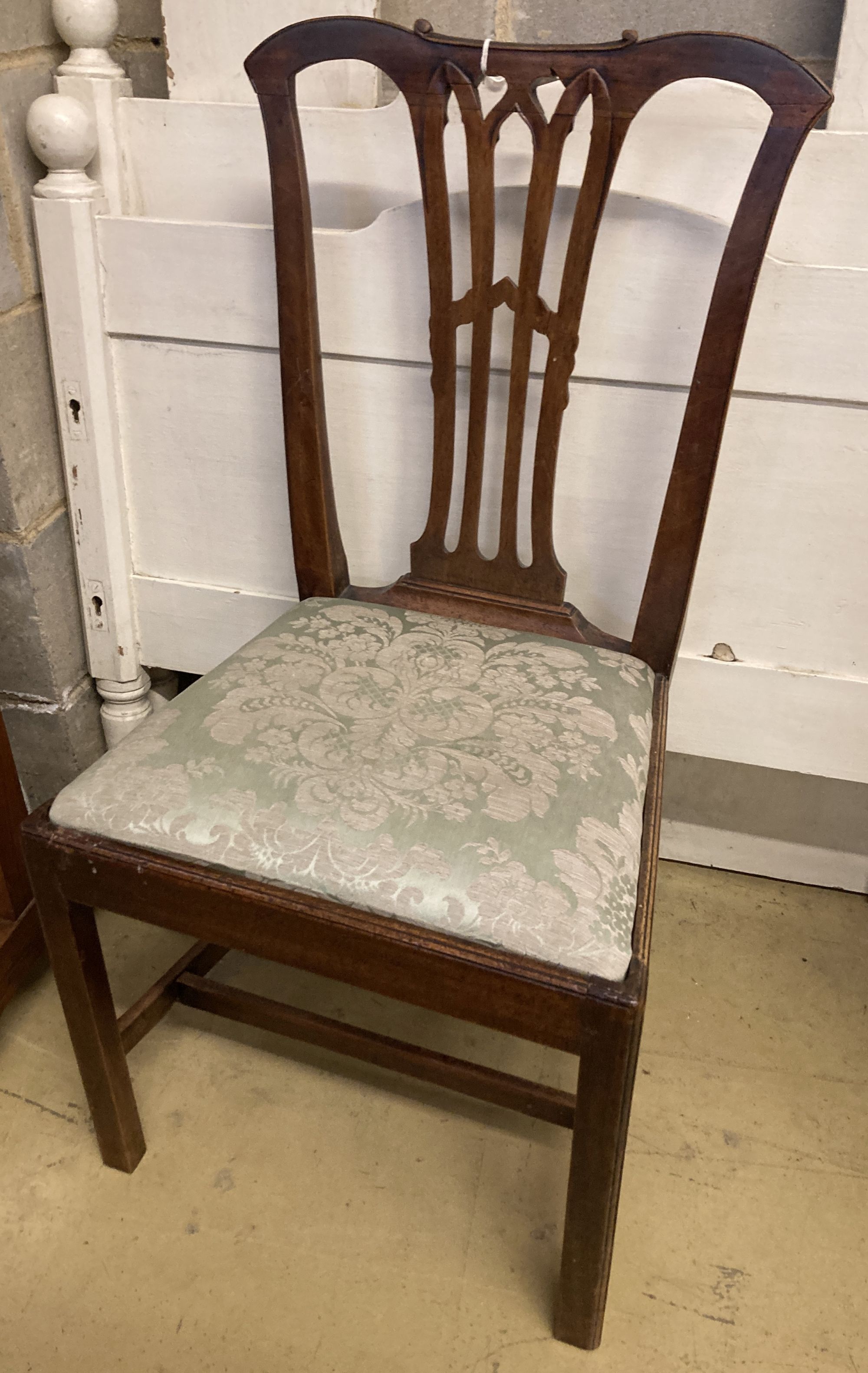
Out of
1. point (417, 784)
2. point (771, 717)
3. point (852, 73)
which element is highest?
point (852, 73)

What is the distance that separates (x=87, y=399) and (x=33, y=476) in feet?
0.44

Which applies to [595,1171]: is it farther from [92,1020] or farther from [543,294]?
[543,294]

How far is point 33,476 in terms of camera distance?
54.8 inches

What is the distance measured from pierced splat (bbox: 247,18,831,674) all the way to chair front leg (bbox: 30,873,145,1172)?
0.52 m

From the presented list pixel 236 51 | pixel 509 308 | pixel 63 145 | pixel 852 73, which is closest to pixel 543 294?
pixel 509 308

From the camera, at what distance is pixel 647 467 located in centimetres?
128

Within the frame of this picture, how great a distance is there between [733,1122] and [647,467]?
2.83ft

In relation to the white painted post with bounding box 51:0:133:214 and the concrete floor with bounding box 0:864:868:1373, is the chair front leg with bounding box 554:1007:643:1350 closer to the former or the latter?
the concrete floor with bounding box 0:864:868:1373

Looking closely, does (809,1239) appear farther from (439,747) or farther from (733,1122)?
(439,747)

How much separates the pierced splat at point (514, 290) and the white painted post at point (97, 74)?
310mm

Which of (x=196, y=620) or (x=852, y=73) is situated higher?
(x=852, y=73)

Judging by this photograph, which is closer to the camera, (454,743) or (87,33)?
(454,743)

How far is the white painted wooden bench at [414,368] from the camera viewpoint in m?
1.15

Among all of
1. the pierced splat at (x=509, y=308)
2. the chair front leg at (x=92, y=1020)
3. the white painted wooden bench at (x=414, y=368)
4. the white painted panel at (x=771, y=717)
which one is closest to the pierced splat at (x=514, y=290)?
the pierced splat at (x=509, y=308)
